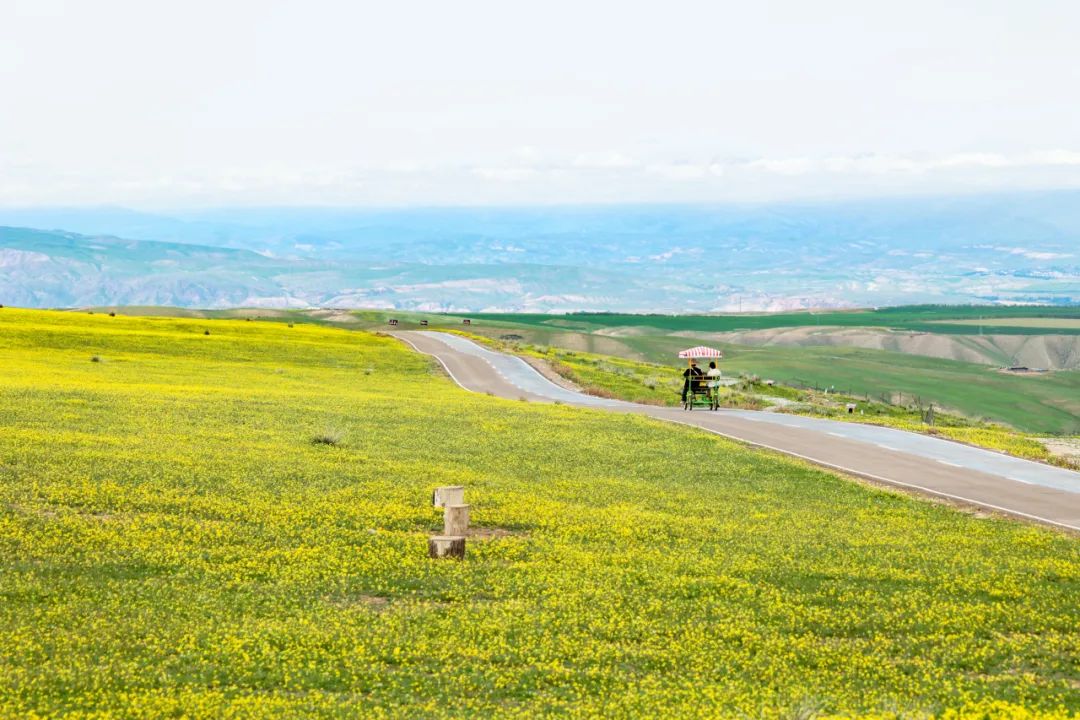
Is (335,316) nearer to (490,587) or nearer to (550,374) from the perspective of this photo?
(550,374)

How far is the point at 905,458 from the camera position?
121 feet

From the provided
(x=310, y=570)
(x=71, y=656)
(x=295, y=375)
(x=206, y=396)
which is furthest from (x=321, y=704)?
(x=295, y=375)

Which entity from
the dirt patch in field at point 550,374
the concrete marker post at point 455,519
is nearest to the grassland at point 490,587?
the concrete marker post at point 455,519

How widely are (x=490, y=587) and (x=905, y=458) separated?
22.8 m

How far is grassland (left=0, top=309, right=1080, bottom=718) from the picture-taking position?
13625mm

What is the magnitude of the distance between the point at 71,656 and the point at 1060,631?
13.9 meters

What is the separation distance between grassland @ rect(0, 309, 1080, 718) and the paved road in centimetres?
242

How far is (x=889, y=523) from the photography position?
2544 cm

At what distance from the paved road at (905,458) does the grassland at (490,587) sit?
7.94 ft

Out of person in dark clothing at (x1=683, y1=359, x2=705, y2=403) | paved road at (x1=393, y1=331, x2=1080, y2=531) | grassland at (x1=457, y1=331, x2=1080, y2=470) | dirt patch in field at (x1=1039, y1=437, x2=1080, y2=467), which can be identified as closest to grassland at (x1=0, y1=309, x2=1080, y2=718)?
paved road at (x1=393, y1=331, x2=1080, y2=531)

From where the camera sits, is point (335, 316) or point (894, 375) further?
point (335, 316)

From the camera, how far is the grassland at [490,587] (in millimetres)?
13625

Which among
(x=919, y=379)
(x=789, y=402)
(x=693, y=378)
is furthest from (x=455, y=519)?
Result: (x=919, y=379)

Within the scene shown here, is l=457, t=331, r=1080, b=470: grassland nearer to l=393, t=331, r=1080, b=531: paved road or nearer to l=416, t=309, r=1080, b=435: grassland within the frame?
l=393, t=331, r=1080, b=531: paved road
